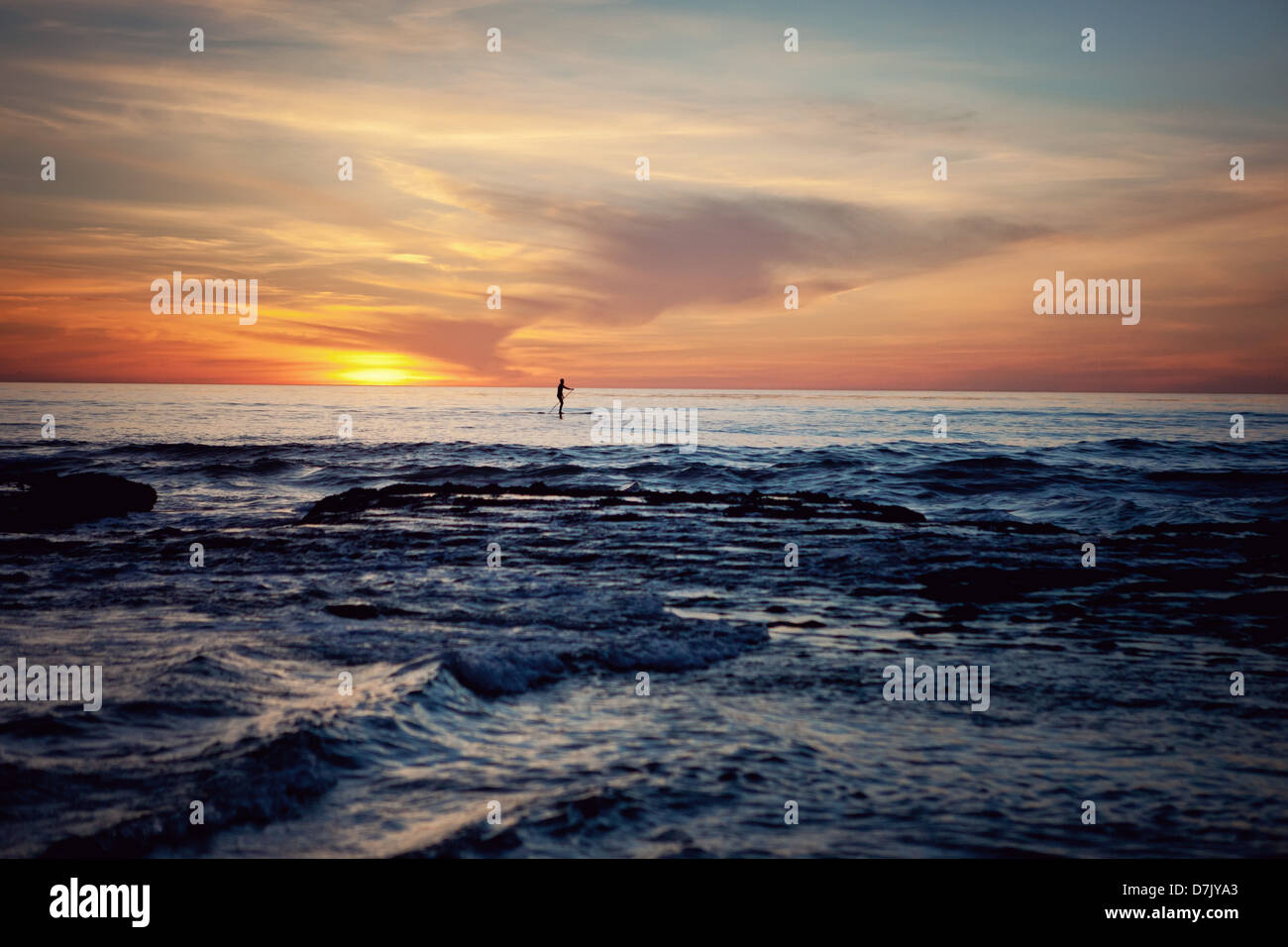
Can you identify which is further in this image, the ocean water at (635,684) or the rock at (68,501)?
the rock at (68,501)

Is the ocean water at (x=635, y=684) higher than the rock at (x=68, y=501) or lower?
lower

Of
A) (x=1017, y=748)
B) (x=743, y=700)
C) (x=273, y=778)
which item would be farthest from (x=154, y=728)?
(x=1017, y=748)

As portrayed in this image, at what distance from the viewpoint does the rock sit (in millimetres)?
17750

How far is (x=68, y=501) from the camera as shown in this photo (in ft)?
62.3

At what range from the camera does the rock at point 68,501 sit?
58.2 ft

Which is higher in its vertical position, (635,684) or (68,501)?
(68,501)

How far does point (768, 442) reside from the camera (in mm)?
46875

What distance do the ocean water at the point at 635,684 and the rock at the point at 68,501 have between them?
1254 millimetres

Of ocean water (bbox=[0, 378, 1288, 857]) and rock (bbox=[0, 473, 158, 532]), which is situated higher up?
rock (bbox=[0, 473, 158, 532])

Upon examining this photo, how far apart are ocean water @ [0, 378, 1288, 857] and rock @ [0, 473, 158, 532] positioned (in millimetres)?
1254

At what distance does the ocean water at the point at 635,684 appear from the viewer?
4820mm

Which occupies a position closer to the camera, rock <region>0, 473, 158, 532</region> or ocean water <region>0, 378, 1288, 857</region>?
ocean water <region>0, 378, 1288, 857</region>

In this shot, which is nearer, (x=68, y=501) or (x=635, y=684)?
(x=635, y=684)

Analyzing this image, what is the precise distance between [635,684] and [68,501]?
17.6 metres
